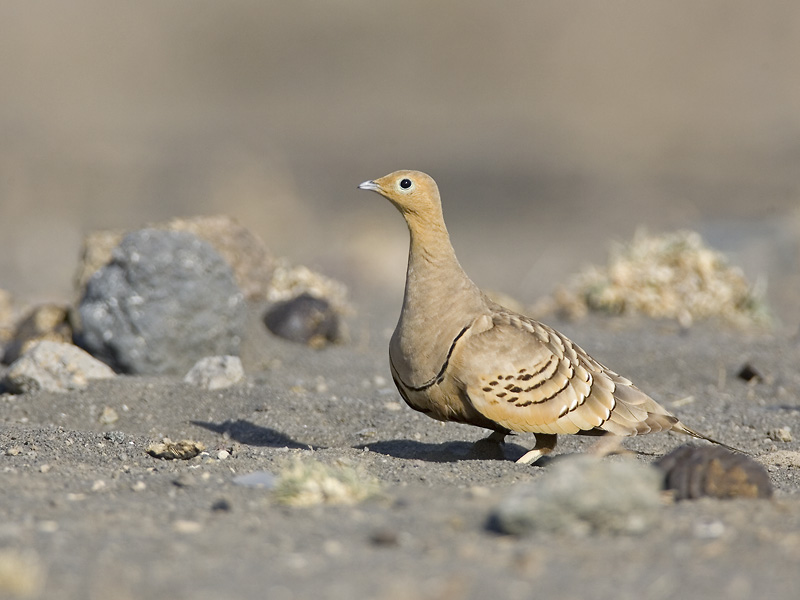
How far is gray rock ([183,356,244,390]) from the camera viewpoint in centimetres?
706

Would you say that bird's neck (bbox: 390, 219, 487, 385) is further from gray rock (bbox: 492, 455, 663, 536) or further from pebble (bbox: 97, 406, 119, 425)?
pebble (bbox: 97, 406, 119, 425)

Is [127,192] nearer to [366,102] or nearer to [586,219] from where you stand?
[586,219]

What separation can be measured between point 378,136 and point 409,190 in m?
23.2

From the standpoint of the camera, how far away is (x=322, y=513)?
12.2 feet

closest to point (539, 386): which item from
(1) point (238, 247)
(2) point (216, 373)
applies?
(2) point (216, 373)

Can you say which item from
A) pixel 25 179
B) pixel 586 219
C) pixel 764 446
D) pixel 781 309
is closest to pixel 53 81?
pixel 25 179

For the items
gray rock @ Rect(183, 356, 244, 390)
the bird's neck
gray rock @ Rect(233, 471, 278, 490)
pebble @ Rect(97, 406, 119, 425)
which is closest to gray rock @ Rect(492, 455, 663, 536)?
gray rock @ Rect(233, 471, 278, 490)

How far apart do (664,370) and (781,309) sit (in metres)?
4.43

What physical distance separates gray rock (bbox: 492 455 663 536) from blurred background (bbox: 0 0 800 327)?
28.0 feet

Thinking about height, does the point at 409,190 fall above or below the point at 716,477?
above

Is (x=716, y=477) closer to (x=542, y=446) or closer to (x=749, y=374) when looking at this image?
(x=542, y=446)

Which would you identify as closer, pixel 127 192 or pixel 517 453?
pixel 517 453

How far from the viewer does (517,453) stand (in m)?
5.86

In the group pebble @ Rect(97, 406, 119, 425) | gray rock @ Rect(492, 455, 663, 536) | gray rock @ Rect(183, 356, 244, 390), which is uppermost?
gray rock @ Rect(492, 455, 663, 536)
